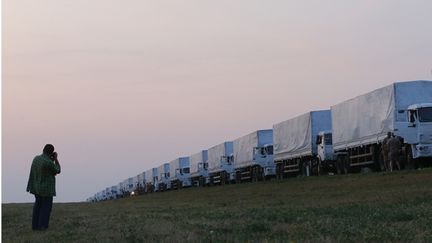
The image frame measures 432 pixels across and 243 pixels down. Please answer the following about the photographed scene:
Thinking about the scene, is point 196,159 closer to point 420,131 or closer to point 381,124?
point 381,124

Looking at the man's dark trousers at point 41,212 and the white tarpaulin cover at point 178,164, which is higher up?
the white tarpaulin cover at point 178,164

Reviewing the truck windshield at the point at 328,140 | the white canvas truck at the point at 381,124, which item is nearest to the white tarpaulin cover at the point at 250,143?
the truck windshield at the point at 328,140

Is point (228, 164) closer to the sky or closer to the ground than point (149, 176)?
closer to the ground

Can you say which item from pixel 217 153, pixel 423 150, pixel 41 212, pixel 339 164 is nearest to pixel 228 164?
pixel 217 153

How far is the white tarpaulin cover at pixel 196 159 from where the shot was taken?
71000mm

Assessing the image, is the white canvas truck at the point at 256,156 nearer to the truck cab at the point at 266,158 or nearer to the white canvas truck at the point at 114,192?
the truck cab at the point at 266,158

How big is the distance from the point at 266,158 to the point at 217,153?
13.2 metres

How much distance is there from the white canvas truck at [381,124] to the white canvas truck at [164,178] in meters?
43.6

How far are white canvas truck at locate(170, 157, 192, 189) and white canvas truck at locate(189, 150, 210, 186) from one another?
6.02ft

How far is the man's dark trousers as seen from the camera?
42.2 feet

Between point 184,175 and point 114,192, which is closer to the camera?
point 184,175

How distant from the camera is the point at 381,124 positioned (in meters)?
34.0

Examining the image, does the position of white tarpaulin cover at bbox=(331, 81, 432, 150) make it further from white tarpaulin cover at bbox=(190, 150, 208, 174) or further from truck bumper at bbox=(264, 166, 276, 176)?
white tarpaulin cover at bbox=(190, 150, 208, 174)

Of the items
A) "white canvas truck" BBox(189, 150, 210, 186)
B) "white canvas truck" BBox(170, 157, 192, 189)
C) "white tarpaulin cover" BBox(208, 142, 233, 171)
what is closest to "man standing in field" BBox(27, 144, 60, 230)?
"white tarpaulin cover" BBox(208, 142, 233, 171)
